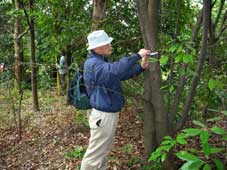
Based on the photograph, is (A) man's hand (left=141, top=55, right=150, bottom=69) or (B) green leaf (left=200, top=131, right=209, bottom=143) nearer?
(B) green leaf (left=200, top=131, right=209, bottom=143)

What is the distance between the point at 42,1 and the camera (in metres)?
7.14

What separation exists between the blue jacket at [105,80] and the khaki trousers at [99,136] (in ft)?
0.30

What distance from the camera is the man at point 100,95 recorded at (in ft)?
12.0

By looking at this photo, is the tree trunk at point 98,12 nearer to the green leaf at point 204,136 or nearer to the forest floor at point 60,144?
the forest floor at point 60,144

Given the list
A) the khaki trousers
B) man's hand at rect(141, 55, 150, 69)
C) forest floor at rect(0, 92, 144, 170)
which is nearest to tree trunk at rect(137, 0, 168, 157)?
man's hand at rect(141, 55, 150, 69)

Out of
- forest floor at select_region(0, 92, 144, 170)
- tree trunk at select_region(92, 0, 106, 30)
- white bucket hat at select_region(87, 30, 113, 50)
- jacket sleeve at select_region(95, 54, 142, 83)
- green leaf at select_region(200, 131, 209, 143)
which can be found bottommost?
forest floor at select_region(0, 92, 144, 170)

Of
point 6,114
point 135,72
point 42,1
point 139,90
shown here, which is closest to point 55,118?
point 6,114

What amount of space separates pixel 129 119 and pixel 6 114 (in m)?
2.81

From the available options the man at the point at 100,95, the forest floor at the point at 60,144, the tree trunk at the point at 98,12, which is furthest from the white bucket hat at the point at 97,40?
the tree trunk at the point at 98,12

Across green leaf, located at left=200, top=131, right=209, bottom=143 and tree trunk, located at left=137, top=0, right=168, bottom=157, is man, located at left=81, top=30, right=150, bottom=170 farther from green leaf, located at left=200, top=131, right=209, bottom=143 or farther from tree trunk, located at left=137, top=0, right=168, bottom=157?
green leaf, located at left=200, top=131, right=209, bottom=143

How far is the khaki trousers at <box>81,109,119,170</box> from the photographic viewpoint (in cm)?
383

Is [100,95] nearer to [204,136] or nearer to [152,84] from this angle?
[152,84]

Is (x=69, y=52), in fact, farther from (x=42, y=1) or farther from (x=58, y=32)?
(x=42, y=1)

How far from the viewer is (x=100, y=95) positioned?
381 centimetres
